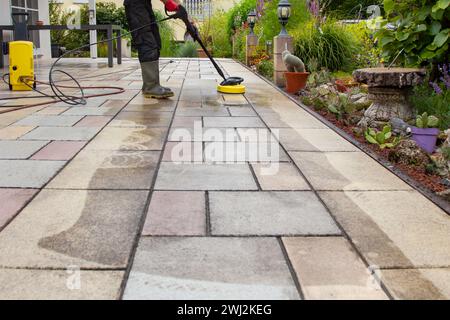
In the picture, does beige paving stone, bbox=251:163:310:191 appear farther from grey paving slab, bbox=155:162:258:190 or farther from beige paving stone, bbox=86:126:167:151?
beige paving stone, bbox=86:126:167:151

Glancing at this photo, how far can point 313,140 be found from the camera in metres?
3.89

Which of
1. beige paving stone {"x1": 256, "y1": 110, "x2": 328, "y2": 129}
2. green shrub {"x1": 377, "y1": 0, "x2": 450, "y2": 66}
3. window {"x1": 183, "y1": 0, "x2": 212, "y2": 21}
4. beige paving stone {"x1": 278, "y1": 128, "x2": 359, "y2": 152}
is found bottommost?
beige paving stone {"x1": 278, "y1": 128, "x2": 359, "y2": 152}

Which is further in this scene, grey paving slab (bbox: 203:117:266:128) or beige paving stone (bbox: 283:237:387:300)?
grey paving slab (bbox: 203:117:266:128)

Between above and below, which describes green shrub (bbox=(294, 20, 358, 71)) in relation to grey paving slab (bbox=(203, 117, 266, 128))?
above

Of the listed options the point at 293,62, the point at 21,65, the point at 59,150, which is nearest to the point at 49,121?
the point at 59,150

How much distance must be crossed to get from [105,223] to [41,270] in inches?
18.1

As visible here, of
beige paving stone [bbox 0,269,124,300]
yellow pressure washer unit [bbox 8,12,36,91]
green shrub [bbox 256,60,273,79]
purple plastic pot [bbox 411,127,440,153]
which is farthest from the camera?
green shrub [bbox 256,60,273,79]

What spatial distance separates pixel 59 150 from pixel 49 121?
1.11m

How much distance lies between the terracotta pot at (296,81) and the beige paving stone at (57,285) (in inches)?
194

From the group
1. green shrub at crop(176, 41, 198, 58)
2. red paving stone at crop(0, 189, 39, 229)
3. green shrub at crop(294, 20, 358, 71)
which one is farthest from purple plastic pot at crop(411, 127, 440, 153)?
green shrub at crop(176, 41, 198, 58)

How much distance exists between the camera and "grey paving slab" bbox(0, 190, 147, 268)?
1877 millimetres

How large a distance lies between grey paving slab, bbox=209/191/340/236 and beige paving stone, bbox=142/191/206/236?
0.20ft

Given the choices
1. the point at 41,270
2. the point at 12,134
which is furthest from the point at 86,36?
the point at 41,270

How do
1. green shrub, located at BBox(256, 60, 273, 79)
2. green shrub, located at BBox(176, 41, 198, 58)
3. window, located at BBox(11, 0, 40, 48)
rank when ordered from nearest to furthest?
green shrub, located at BBox(256, 60, 273, 79) < window, located at BBox(11, 0, 40, 48) < green shrub, located at BBox(176, 41, 198, 58)
